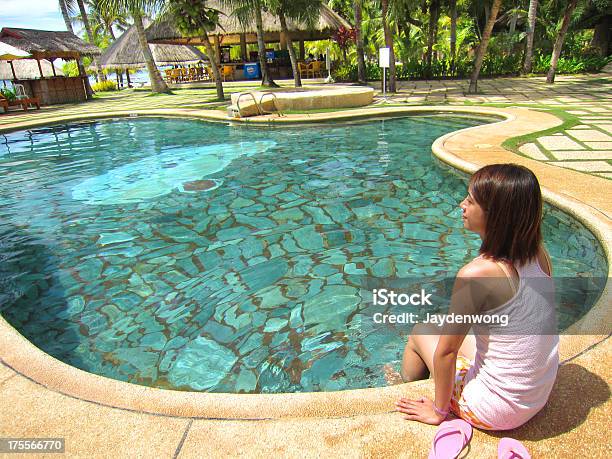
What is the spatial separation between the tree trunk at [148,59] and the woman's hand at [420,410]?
19595 mm

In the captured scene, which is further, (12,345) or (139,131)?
(139,131)

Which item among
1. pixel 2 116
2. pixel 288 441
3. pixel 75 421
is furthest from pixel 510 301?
pixel 2 116

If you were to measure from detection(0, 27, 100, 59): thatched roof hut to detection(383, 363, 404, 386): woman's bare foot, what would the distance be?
871 inches

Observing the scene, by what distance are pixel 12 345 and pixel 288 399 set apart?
193 centimetres

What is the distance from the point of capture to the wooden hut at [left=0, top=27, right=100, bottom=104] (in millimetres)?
20516

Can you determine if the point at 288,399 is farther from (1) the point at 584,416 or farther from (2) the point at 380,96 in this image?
(2) the point at 380,96

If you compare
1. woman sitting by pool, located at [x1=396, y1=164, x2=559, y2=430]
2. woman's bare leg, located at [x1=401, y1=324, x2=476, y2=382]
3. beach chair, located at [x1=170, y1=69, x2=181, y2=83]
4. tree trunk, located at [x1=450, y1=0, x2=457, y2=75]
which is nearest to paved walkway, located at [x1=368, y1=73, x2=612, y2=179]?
tree trunk, located at [x1=450, y1=0, x2=457, y2=75]

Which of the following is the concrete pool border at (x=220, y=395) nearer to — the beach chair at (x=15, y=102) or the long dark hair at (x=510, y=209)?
the long dark hair at (x=510, y=209)

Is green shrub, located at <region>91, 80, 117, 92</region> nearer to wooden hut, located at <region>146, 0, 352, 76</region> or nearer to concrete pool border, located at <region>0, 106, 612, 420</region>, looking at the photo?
wooden hut, located at <region>146, 0, 352, 76</region>

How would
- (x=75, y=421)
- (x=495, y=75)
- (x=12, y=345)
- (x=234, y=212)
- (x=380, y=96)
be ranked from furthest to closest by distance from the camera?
(x=495, y=75) < (x=380, y=96) < (x=234, y=212) < (x=12, y=345) < (x=75, y=421)

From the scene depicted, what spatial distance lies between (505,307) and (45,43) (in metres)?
25.8

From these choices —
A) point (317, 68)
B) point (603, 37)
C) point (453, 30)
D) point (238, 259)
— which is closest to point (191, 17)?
point (453, 30)

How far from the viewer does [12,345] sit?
2.90 m
